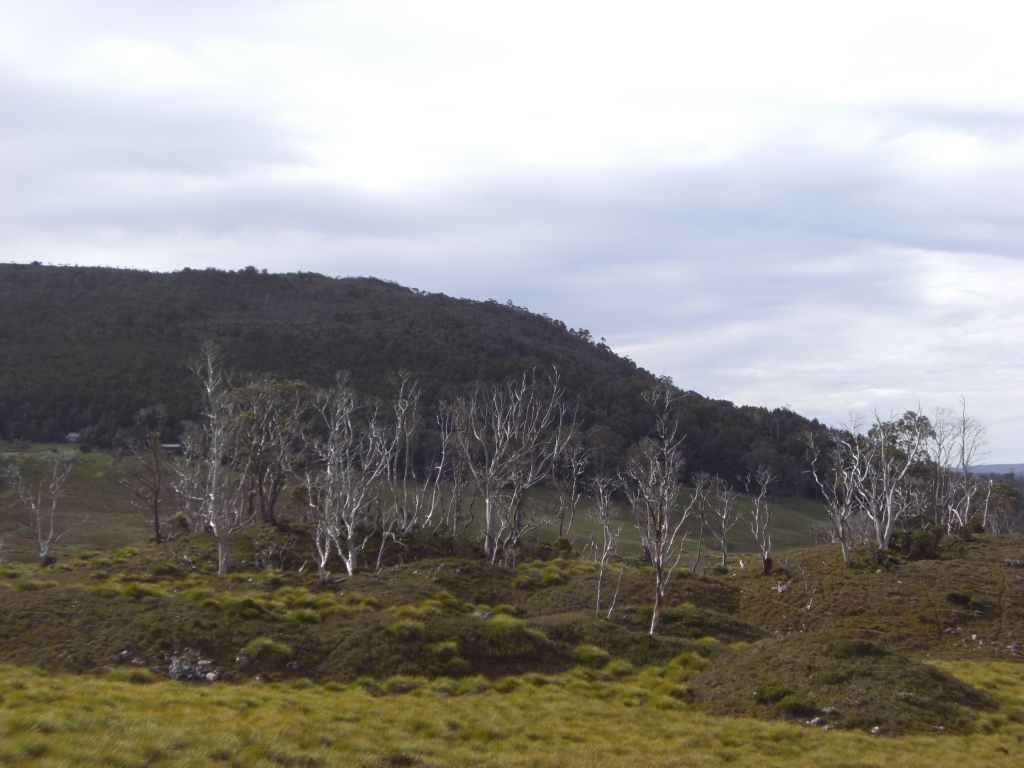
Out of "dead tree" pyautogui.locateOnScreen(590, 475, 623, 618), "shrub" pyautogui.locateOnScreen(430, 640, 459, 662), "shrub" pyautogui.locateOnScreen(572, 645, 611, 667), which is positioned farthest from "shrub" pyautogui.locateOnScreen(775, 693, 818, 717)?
"shrub" pyautogui.locateOnScreen(430, 640, 459, 662)

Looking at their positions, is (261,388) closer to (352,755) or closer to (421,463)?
(352,755)

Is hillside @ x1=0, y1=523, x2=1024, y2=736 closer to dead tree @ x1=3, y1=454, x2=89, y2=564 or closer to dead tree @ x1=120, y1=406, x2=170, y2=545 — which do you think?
dead tree @ x1=120, y1=406, x2=170, y2=545

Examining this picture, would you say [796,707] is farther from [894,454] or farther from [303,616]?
[894,454]

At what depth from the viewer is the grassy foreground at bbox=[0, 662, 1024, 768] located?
10016 mm

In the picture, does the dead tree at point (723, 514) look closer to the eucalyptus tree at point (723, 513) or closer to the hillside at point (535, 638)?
the eucalyptus tree at point (723, 513)

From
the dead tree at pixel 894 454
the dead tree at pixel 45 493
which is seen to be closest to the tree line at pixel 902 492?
the dead tree at pixel 894 454

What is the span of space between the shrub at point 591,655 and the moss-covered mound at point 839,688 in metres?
2.55

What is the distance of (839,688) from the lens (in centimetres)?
1703

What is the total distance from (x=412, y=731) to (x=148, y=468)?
35915 millimetres

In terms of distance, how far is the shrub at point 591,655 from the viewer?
64.8 ft

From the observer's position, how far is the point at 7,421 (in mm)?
85562

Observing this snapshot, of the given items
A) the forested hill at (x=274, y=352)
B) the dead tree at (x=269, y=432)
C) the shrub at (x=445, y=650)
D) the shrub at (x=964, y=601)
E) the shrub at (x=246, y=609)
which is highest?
the forested hill at (x=274, y=352)

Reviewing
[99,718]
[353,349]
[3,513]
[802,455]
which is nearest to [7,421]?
[3,513]

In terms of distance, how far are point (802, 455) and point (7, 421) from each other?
343 ft
